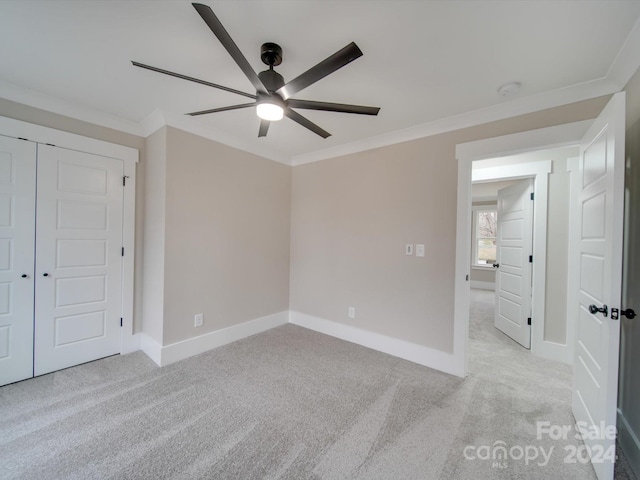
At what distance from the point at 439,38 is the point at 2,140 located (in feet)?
11.2

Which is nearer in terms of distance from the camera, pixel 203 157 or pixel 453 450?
pixel 453 450

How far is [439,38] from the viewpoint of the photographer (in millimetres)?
1527

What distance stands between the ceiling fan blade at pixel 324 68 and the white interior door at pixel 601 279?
147cm

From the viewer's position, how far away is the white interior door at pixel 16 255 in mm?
2174

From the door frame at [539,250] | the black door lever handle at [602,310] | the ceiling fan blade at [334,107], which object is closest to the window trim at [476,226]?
the door frame at [539,250]

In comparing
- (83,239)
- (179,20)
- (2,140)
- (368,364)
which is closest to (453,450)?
(368,364)

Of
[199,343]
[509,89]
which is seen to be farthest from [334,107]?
[199,343]

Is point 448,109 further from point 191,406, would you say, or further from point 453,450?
point 191,406

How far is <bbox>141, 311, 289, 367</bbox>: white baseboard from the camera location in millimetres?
2605

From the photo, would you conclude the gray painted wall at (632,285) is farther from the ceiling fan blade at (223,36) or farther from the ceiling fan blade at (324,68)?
the ceiling fan blade at (223,36)

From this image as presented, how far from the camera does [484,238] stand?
7.28 metres

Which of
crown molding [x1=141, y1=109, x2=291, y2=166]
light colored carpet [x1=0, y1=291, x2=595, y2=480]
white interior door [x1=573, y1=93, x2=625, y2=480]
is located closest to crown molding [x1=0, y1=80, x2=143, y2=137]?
crown molding [x1=141, y1=109, x2=291, y2=166]

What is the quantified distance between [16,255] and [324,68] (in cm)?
297

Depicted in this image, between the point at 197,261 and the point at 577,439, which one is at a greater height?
the point at 197,261
